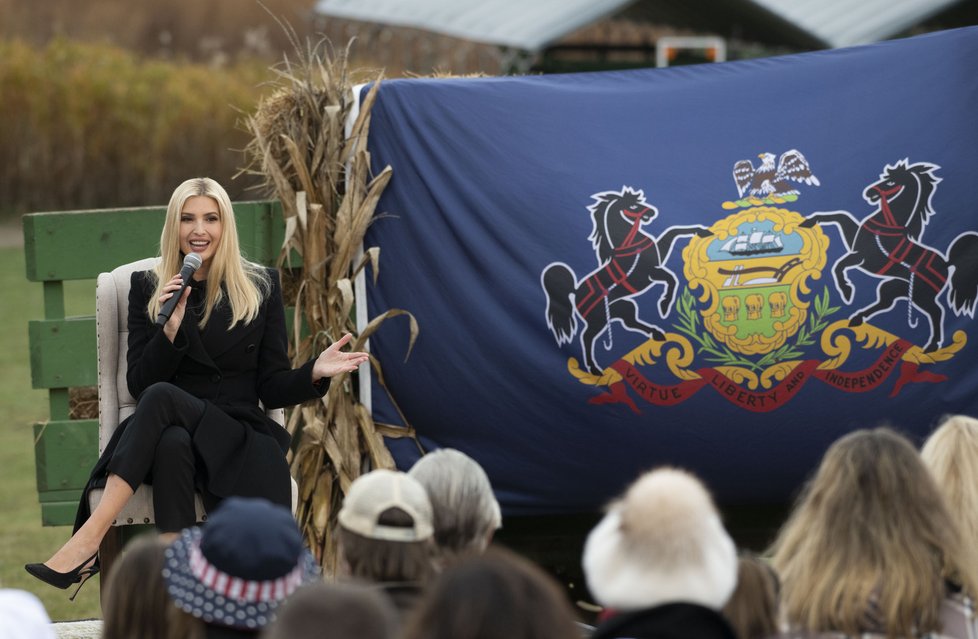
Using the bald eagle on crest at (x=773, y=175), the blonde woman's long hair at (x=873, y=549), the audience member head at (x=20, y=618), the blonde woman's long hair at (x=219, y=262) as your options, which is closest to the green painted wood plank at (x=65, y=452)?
the blonde woman's long hair at (x=219, y=262)

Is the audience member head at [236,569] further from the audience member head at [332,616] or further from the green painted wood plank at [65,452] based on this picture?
the green painted wood plank at [65,452]

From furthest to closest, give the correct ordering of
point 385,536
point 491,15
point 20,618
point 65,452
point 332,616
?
point 491,15
point 65,452
point 385,536
point 20,618
point 332,616

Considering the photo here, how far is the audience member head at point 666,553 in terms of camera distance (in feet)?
8.68

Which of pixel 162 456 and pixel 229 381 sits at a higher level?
pixel 229 381

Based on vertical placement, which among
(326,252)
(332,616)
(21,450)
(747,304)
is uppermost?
(326,252)

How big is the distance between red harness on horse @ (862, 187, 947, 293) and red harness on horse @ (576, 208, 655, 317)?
87 cm

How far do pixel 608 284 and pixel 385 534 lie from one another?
2.60m

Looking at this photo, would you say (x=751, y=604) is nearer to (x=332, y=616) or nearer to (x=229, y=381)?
(x=332, y=616)

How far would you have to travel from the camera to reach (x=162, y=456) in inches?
176

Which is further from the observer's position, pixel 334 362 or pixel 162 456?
pixel 334 362

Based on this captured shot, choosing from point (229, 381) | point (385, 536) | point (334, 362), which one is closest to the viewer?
point (385, 536)

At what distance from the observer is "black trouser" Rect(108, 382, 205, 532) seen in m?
4.44

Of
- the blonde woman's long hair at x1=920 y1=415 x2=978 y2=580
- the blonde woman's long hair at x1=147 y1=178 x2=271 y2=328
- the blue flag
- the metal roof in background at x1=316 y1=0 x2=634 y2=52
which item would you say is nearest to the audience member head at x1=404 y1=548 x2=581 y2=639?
the blonde woman's long hair at x1=920 y1=415 x2=978 y2=580

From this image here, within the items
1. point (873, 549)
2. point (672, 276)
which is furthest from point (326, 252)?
point (873, 549)
